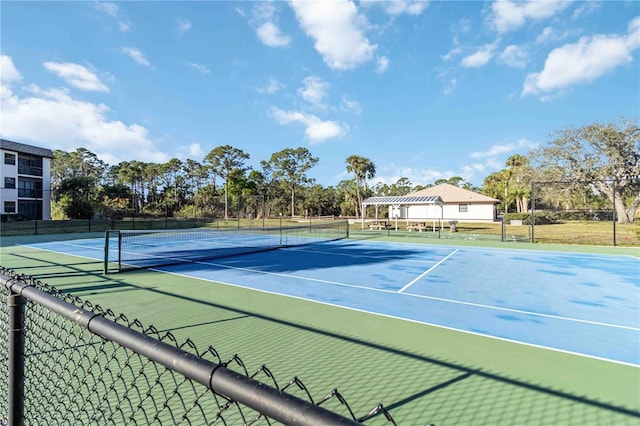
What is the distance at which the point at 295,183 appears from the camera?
171 ft

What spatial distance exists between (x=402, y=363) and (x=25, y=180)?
42.3 meters

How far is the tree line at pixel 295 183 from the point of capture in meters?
31.8

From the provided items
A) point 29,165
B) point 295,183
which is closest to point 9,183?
point 29,165

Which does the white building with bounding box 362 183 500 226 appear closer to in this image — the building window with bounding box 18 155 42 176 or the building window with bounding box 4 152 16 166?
the building window with bounding box 18 155 42 176

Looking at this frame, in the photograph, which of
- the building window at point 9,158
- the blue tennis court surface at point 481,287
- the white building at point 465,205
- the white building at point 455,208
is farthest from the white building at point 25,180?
the white building at point 465,205

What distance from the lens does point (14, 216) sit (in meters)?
27.8

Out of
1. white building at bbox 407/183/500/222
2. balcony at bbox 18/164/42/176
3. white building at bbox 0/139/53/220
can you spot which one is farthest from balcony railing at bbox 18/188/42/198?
white building at bbox 407/183/500/222

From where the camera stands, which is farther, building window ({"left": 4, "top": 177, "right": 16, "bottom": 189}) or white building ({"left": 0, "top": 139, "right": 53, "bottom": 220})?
building window ({"left": 4, "top": 177, "right": 16, "bottom": 189})

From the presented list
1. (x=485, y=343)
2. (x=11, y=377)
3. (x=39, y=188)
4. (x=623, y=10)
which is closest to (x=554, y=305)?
(x=485, y=343)

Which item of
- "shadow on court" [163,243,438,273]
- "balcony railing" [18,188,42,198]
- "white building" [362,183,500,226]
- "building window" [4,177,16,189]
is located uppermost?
"building window" [4,177,16,189]

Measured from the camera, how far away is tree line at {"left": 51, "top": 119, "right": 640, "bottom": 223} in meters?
31.8

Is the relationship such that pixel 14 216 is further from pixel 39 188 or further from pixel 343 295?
pixel 343 295

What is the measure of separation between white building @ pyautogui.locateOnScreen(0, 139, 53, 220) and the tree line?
1.65 m

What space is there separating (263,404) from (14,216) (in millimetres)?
36573
